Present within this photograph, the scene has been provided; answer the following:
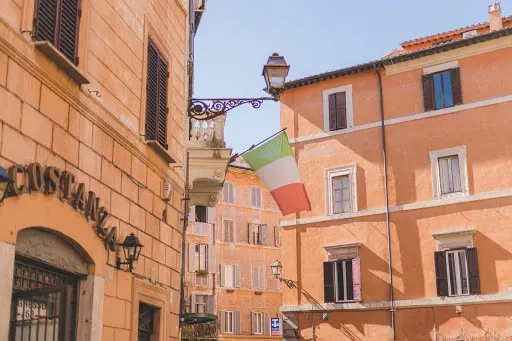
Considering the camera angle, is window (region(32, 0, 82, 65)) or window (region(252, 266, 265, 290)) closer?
window (region(32, 0, 82, 65))

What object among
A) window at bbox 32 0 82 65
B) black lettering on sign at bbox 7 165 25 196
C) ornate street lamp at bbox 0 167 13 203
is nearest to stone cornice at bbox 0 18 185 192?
window at bbox 32 0 82 65

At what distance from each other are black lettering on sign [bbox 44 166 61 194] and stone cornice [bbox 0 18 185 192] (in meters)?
0.81

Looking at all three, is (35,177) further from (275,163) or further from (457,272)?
(457,272)

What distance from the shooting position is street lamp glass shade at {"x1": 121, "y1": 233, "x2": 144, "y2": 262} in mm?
8609

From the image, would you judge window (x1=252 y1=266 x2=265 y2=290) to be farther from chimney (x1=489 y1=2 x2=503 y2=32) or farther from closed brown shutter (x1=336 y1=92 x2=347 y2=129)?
chimney (x1=489 y1=2 x2=503 y2=32)

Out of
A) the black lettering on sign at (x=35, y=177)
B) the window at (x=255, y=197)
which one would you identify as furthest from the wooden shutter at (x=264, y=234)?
the black lettering on sign at (x=35, y=177)

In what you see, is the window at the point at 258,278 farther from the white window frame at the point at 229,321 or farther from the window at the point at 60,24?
the window at the point at 60,24

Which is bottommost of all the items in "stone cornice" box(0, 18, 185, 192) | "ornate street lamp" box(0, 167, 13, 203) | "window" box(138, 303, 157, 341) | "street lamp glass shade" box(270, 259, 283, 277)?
"window" box(138, 303, 157, 341)

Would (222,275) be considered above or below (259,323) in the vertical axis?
above

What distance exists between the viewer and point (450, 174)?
78.0 feet

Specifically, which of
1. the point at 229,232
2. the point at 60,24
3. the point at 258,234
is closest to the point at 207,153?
the point at 60,24

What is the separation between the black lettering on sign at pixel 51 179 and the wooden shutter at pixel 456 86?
19.3 metres

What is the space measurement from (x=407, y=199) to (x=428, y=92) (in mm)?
3705

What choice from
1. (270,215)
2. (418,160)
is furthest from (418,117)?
(270,215)
